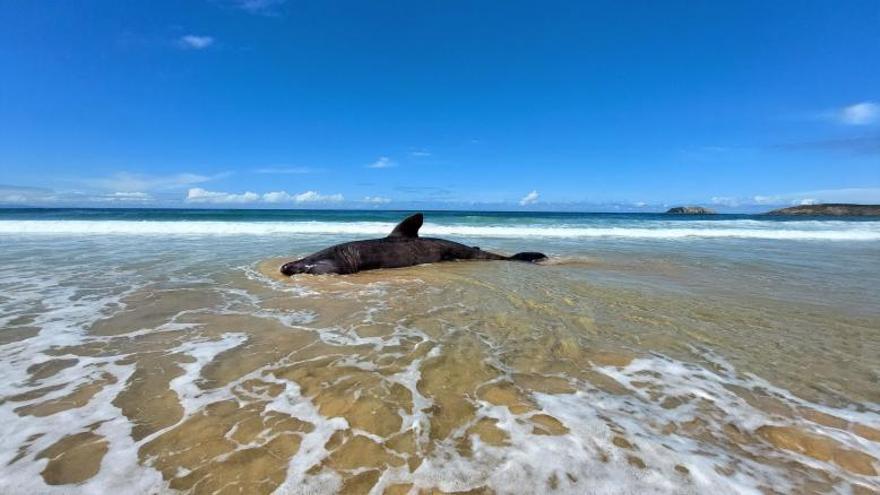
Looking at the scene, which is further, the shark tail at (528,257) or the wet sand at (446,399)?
the shark tail at (528,257)

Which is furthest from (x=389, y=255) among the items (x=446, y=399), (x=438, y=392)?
(x=446, y=399)

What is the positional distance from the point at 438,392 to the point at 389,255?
6394 millimetres

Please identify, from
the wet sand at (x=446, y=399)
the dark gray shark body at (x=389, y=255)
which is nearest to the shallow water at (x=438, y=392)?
the wet sand at (x=446, y=399)

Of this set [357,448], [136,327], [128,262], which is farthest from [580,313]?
[128,262]

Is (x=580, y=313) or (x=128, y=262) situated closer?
(x=580, y=313)

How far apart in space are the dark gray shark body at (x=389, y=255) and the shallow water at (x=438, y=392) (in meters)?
2.06

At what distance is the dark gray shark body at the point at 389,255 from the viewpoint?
8430 mm

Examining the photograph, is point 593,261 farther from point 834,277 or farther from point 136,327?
point 136,327

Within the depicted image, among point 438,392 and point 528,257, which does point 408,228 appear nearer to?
point 528,257

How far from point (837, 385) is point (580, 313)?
246 centimetres

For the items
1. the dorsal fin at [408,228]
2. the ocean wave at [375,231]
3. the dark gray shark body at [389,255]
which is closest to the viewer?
the dark gray shark body at [389,255]

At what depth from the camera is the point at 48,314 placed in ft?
16.9

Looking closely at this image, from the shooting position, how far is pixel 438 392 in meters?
3.16

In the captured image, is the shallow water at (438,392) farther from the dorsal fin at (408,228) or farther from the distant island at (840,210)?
the distant island at (840,210)
